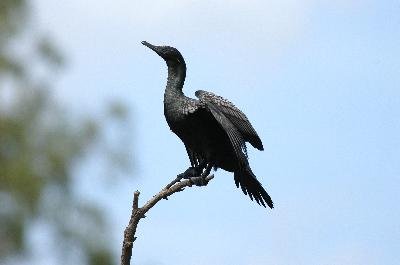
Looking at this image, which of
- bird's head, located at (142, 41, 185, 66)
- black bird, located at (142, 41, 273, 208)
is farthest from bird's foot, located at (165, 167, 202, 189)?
bird's head, located at (142, 41, 185, 66)

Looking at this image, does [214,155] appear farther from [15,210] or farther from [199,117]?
[15,210]

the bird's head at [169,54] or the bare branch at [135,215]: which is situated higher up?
the bird's head at [169,54]

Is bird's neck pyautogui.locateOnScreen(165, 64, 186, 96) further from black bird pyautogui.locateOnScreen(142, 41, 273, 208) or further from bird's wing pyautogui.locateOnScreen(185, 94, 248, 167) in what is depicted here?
bird's wing pyautogui.locateOnScreen(185, 94, 248, 167)

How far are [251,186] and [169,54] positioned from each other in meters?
1.18

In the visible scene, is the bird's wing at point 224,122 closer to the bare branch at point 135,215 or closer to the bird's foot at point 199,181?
the bird's foot at point 199,181

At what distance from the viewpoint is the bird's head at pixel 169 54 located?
8492mm

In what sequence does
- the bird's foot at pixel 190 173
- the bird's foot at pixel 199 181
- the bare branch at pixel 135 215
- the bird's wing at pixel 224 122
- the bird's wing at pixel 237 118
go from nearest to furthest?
the bare branch at pixel 135 215
the bird's wing at pixel 224 122
the bird's wing at pixel 237 118
the bird's foot at pixel 199 181
the bird's foot at pixel 190 173

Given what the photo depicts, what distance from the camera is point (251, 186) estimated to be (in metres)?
8.47

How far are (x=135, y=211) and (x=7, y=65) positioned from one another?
8.39m

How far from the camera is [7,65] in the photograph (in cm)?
1585

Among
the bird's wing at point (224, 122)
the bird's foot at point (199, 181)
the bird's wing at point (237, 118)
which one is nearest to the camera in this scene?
the bird's wing at point (224, 122)

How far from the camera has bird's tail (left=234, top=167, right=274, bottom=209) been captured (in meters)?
8.38

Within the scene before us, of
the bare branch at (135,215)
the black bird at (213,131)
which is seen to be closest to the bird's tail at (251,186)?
the black bird at (213,131)

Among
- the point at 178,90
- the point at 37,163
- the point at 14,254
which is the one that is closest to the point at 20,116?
the point at 37,163
